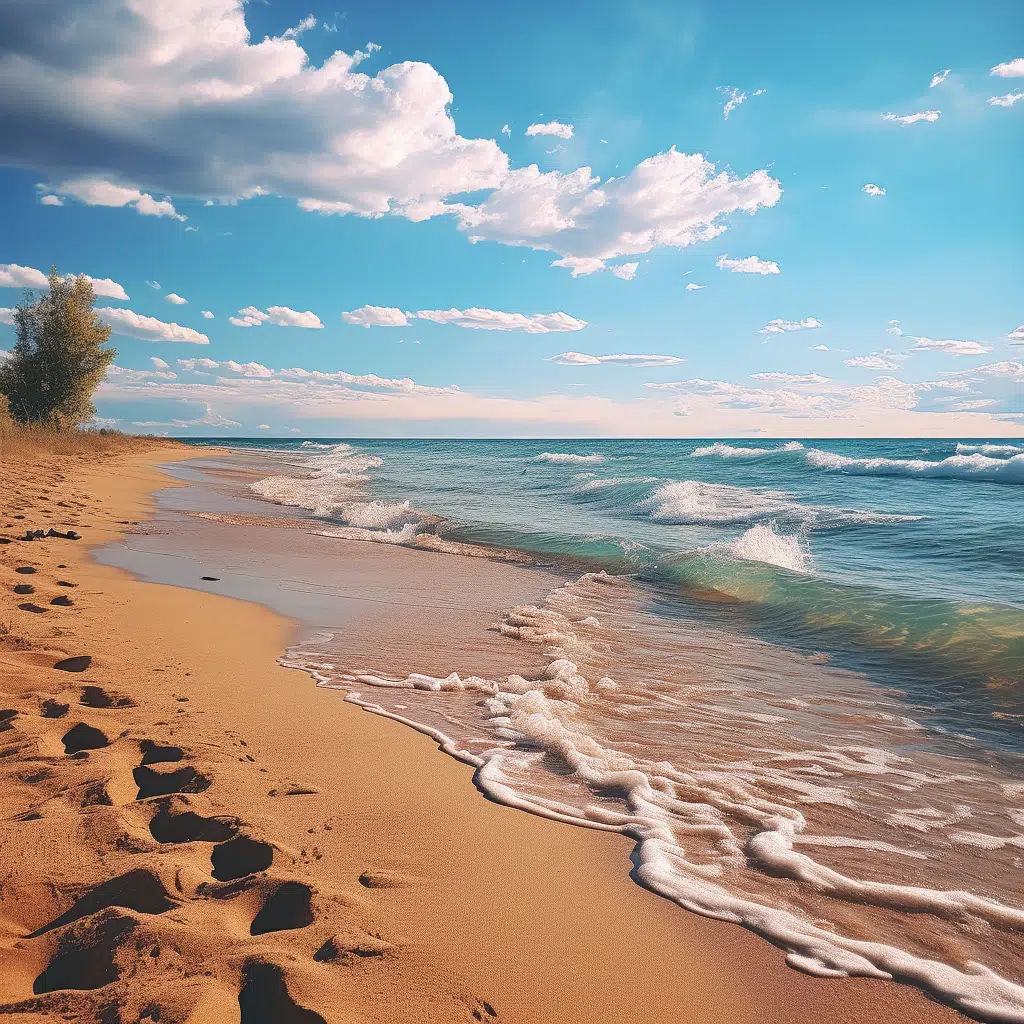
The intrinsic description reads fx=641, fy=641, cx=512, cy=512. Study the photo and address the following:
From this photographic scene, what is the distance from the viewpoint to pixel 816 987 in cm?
212

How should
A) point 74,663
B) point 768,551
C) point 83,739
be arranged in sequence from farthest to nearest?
point 768,551, point 74,663, point 83,739

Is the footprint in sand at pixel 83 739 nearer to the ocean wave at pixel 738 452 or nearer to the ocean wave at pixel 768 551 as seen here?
the ocean wave at pixel 768 551

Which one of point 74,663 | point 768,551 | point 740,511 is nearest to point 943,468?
point 740,511

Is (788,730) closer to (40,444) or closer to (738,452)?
(40,444)

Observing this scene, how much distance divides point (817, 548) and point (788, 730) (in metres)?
9.74

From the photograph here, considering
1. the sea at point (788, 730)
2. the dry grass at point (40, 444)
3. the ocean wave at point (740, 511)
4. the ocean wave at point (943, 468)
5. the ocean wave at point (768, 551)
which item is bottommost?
the sea at point (788, 730)

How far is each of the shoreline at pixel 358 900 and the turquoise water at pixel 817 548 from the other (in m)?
4.02

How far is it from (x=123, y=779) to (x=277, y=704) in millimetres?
1403

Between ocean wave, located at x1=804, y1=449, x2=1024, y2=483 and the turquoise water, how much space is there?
144mm

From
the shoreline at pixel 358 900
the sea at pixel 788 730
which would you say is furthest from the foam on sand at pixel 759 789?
the shoreline at pixel 358 900

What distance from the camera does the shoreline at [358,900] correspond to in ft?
6.06

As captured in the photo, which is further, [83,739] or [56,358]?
[56,358]

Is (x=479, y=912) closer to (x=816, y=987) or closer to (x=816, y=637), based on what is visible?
(x=816, y=987)

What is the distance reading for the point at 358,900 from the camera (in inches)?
88.1
